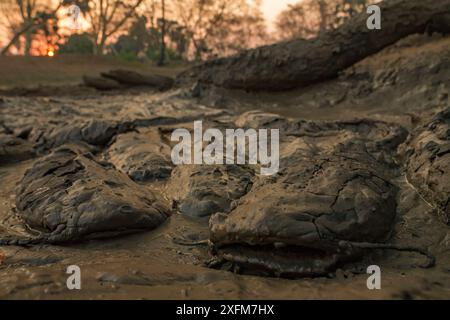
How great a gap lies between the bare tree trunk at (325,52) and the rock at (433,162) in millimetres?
3426

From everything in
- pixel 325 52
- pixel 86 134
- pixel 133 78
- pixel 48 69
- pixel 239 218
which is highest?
pixel 48 69

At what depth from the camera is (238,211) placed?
2.33 meters

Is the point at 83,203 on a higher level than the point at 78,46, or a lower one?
lower

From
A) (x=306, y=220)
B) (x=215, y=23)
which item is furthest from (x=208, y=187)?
(x=215, y=23)

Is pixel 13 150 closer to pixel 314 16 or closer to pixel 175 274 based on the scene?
pixel 175 274

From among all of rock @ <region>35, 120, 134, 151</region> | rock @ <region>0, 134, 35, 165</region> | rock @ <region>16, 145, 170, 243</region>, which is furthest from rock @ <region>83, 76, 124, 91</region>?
rock @ <region>16, 145, 170, 243</region>

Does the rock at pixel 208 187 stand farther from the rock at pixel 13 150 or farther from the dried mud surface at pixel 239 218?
the rock at pixel 13 150

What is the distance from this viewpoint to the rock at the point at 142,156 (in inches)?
147

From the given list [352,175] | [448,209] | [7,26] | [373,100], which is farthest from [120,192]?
[7,26]

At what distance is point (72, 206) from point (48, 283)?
921 millimetres

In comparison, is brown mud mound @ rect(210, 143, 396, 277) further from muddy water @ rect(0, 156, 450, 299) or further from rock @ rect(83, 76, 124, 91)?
rock @ rect(83, 76, 124, 91)

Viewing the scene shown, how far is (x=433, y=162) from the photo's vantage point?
2955 mm

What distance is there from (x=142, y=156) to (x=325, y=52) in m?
4.21
